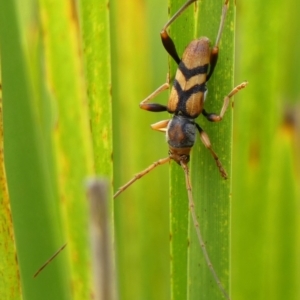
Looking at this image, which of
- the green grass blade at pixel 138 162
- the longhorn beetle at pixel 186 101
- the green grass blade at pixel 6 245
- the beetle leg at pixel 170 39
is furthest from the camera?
the green grass blade at pixel 138 162

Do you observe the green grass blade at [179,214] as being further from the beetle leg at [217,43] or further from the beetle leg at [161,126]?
the beetle leg at [161,126]

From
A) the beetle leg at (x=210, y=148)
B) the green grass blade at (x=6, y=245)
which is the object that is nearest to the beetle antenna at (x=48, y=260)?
the green grass blade at (x=6, y=245)

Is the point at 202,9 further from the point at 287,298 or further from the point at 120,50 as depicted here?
the point at 287,298

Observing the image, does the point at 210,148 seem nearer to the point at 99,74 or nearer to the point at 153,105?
the point at 99,74

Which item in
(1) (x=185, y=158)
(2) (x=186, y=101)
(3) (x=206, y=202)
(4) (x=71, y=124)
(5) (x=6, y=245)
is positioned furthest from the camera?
(2) (x=186, y=101)

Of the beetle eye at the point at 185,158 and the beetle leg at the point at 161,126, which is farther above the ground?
the beetle leg at the point at 161,126

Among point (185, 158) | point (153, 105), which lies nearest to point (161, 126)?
point (153, 105)

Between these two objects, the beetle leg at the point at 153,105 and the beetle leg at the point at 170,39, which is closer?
the beetle leg at the point at 170,39
